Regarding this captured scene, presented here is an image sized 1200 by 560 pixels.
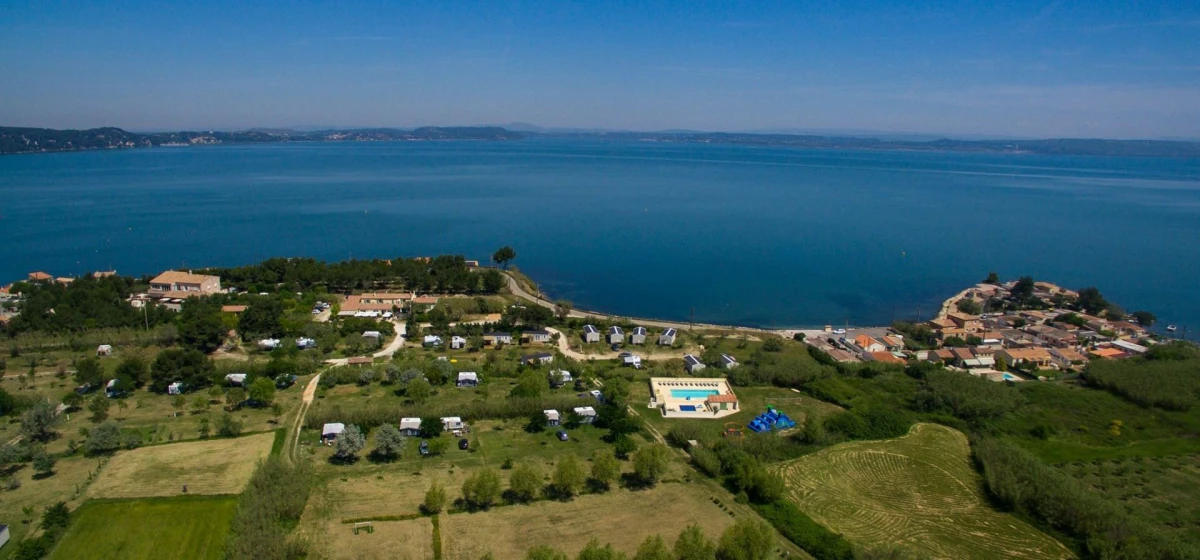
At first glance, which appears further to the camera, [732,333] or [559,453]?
[732,333]

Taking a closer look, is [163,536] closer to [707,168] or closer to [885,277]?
[885,277]

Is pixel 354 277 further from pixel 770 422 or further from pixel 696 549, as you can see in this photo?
pixel 696 549

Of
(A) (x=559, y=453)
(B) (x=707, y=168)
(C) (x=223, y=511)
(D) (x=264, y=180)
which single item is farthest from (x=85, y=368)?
(B) (x=707, y=168)

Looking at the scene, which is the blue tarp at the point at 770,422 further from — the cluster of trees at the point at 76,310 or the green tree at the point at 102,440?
the cluster of trees at the point at 76,310

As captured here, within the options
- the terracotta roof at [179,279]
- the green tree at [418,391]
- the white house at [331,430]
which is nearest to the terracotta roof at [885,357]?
the green tree at [418,391]

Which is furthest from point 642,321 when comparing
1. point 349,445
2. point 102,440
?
point 102,440

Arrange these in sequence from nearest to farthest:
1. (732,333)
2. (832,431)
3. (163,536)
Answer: (163,536) < (832,431) < (732,333)
